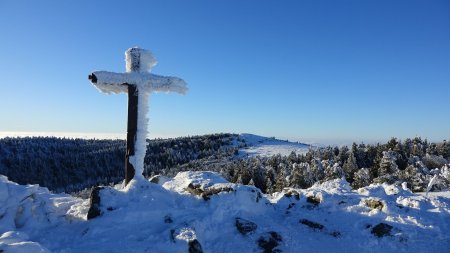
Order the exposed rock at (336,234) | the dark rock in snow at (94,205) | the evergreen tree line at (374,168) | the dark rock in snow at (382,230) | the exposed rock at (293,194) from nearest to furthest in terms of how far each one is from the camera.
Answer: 1. the dark rock in snow at (94,205)
2. the dark rock in snow at (382,230)
3. the exposed rock at (336,234)
4. the exposed rock at (293,194)
5. the evergreen tree line at (374,168)

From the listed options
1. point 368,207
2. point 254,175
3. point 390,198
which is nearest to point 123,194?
point 368,207

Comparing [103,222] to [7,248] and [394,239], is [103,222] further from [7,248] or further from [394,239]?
[394,239]

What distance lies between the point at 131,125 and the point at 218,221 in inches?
172

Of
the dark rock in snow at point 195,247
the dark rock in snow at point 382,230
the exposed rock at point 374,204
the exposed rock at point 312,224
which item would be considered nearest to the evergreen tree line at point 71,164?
the exposed rock at point 374,204

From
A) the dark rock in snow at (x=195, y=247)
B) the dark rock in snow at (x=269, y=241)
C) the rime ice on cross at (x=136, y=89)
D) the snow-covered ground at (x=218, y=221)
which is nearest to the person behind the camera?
the dark rock in snow at (x=195, y=247)

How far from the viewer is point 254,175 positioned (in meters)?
74.8

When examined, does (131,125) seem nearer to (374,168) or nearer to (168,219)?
(168,219)

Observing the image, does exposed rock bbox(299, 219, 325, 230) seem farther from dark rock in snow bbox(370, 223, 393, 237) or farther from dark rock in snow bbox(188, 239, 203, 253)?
dark rock in snow bbox(188, 239, 203, 253)

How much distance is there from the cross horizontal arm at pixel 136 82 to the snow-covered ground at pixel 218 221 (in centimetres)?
326

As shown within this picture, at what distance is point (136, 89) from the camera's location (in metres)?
12.6

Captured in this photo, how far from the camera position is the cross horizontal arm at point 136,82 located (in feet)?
40.2

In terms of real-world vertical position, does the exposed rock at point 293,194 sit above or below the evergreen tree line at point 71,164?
above

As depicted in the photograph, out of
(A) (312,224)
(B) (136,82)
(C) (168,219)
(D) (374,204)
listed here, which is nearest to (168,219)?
(C) (168,219)

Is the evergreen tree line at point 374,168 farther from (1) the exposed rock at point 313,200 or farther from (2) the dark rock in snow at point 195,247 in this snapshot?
(2) the dark rock in snow at point 195,247
